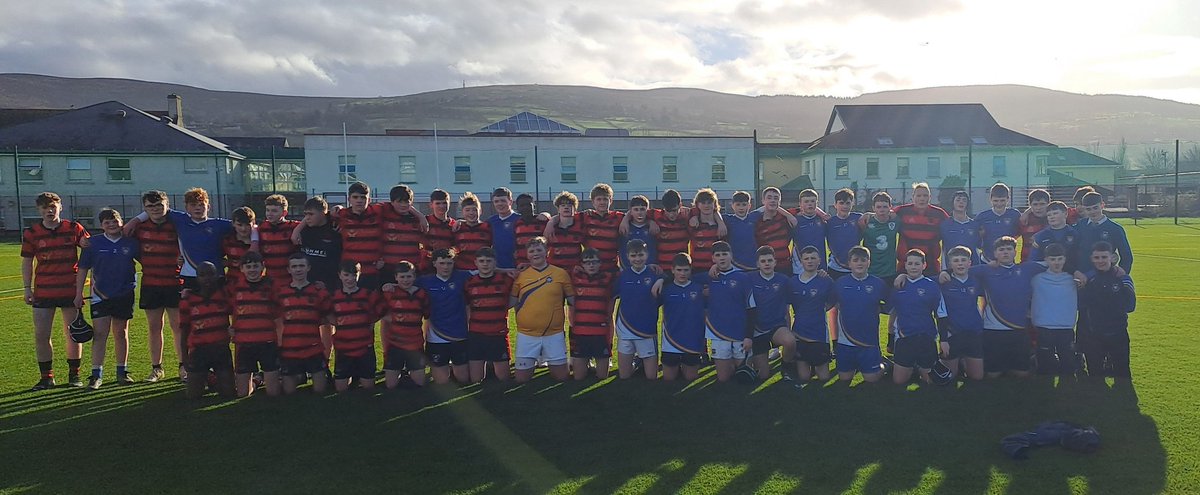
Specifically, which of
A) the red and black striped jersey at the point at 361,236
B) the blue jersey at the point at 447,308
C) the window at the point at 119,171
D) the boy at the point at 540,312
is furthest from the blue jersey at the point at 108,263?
the window at the point at 119,171

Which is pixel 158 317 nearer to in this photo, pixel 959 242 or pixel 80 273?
pixel 80 273

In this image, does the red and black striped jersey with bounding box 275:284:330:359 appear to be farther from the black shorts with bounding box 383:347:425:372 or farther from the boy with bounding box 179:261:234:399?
the black shorts with bounding box 383:347:425:372

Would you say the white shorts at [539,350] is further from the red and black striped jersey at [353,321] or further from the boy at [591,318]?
the red and black striped jersey at [353,321]

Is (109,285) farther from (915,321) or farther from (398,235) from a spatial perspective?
(915,321)

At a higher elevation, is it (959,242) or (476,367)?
(959,242)

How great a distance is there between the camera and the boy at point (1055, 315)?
6281 millimetres

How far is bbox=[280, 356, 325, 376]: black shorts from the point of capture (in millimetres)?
6047

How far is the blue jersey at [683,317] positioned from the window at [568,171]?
29.6 m

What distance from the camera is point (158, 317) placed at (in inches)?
254

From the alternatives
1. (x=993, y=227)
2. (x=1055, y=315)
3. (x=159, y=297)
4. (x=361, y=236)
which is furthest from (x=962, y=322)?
(x=159, y=297)

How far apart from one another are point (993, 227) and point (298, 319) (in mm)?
6579

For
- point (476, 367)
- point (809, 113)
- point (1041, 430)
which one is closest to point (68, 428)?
point (476, 367)

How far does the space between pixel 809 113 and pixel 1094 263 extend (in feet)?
464

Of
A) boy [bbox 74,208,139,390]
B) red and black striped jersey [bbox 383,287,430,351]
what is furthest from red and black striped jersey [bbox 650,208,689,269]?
boy [bbox 74,208,139,390]
